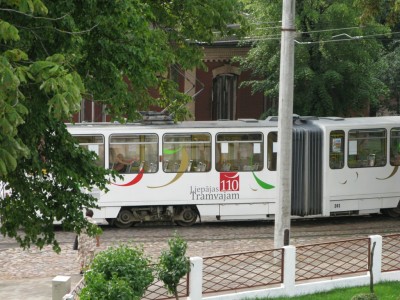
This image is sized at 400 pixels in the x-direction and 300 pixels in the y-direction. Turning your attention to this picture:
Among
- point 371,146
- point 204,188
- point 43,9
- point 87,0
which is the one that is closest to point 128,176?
point 204,188

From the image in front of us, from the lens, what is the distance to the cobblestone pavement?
20.8m

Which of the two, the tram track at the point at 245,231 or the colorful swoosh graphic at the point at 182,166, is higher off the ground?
the colorful swoosh graphic at the point at 182,166

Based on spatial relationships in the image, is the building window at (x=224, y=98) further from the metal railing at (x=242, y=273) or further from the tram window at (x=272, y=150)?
the metal railing at (x=242, y=273)

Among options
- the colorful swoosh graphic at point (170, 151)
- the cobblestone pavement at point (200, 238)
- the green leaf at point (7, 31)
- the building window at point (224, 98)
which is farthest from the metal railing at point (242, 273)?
the building window at point (224, 98)

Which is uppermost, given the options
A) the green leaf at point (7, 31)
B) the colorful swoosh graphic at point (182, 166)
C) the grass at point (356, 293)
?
the green leaf at point (7, 31)

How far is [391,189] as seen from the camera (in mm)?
25844

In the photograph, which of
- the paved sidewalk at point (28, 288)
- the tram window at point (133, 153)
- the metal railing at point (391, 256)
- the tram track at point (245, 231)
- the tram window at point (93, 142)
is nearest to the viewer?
the metal railing at point (391, 256)

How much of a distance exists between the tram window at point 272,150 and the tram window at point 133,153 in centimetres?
285

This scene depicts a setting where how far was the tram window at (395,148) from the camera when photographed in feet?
84.9

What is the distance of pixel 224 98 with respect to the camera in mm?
38562

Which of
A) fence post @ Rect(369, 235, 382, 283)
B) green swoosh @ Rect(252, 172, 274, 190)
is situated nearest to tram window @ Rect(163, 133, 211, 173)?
green swoosh @ Rect(252, 172, 274, 190)

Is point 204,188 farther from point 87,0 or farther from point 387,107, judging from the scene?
point 387,107

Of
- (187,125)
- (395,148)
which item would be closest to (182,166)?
(187,125)

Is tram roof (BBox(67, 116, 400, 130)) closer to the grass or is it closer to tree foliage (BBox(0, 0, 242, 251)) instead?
tree foliage (BBox(0, 0, 242, 251))
